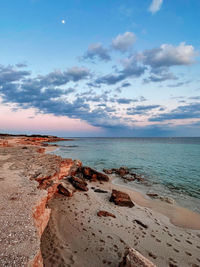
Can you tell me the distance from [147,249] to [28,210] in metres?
5.68

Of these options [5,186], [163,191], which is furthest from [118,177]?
[5,186]

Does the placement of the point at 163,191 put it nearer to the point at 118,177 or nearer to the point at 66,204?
the point at 118,177

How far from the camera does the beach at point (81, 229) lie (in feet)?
14.7

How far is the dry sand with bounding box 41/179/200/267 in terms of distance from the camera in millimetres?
5801

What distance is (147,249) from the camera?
655cm

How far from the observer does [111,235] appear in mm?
7203

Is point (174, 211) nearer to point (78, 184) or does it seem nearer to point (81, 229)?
point (81, 229)

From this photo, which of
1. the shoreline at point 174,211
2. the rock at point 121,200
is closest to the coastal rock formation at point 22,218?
the rock at point 121,200

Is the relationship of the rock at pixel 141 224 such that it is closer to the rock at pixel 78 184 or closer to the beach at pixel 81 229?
the beach at pixel 81 229

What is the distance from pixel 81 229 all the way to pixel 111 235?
1.60 meters

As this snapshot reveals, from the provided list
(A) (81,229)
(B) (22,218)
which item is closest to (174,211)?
(A) (81,229)

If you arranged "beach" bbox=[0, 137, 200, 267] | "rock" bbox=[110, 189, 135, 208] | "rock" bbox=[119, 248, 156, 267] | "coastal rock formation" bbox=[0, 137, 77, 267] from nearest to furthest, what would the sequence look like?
"coastal rock formation" bbox=[0, 137, 77, 267] < "rock" bbox=[119, 248, 156, 267] < "beach" bbox=[0, 137, 200, 267] < "rock" bbox=[110, 189, 135, 208]

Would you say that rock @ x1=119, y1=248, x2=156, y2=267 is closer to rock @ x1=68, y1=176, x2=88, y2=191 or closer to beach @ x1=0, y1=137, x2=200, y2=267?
beach @ x1=0, y1=137, x2=200, y2=267

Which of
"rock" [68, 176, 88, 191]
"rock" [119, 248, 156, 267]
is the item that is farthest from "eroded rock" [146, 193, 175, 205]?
"rock" [119, 248, 156, 267]
